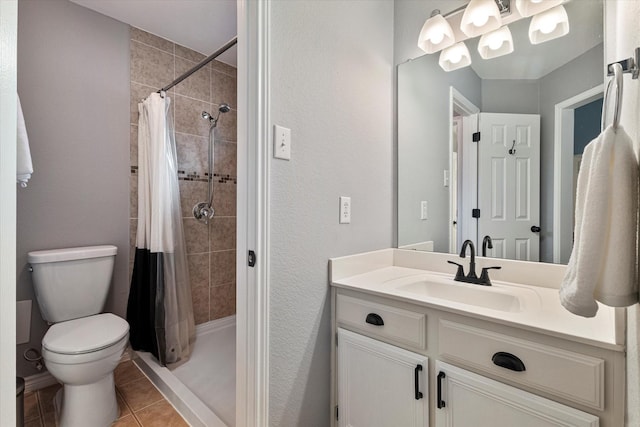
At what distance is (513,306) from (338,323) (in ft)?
2.27

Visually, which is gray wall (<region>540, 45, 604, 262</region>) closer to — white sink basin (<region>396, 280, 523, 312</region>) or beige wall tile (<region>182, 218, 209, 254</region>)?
white sink basin (<region>396, 280, 523, 312</region>)

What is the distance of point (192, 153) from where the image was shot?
7.77 ft

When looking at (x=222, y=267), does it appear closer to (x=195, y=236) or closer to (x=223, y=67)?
(x=195, y=236)

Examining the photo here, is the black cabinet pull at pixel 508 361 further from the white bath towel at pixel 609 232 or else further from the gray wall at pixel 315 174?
the gray wall at pixel 315 174

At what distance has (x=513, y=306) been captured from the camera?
3.60ft

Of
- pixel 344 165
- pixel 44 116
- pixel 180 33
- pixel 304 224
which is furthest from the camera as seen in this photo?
pixel 180 33

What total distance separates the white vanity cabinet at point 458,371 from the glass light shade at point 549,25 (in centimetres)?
124

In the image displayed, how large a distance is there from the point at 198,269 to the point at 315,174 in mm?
1665

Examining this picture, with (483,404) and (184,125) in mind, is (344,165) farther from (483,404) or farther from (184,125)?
(184,125)

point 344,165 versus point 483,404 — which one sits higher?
point 344,165

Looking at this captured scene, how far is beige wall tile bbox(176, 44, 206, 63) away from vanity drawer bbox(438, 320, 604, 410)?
8.69ft

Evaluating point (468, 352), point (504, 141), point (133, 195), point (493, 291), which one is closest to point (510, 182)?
point (504, 141)

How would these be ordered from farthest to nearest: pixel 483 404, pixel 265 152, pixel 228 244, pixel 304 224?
pixel 228 244 → pixel 304 224 → pixel 265 152 → pixel 483 404

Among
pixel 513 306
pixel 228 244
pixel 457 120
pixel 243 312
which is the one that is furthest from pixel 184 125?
pixel 513 306
